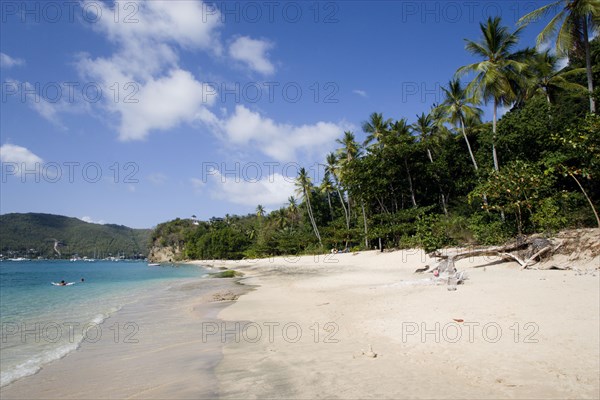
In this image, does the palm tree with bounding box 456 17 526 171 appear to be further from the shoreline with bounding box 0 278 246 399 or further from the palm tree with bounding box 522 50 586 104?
the shoreline with bounding box 0 278 246 399

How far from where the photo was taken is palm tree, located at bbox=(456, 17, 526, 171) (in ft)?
76.8

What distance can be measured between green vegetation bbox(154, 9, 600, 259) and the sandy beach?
8391 mm

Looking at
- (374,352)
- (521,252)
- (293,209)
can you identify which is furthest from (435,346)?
(293,209)

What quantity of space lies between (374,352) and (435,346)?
113 centimetres

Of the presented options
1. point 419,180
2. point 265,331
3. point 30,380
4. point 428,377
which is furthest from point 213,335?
point 419,180

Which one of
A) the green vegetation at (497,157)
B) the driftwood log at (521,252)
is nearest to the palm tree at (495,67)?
the green vegetation at (497,157)

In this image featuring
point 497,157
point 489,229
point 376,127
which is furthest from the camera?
point 376,127

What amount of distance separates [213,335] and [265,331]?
1325 millimetres

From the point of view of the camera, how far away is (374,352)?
570 cm

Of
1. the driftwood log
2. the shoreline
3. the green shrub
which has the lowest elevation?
the shoreline

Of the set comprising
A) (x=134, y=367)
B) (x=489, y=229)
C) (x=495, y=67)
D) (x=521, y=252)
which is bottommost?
(x=134, y=367)

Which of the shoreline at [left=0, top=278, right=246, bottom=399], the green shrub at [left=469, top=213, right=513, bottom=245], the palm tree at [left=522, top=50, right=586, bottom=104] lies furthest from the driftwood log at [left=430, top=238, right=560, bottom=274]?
the palm tree at [left=522, top=50, right=586, bottom=104]

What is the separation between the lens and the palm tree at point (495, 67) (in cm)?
2342

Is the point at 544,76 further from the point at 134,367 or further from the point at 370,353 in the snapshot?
the point at 134,367
